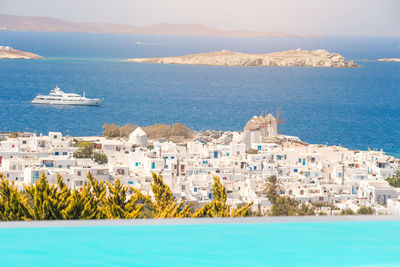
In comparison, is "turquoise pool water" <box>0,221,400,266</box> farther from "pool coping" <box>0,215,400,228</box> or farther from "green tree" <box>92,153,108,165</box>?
"green tree" <box>92,153,108,165</box>

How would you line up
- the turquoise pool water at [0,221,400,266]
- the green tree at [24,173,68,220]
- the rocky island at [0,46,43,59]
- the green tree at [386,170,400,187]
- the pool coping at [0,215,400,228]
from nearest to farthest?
the turquoise pool water at [0,221,400,266] → the pool coping at [0,215,400,228] → the green tree at [24,173,68,220] → the rocky island at [0,46,43,59] → the green tree at [386,170,400,187]

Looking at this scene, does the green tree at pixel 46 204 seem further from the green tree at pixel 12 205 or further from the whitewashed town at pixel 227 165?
the whitewashed town at pixel 227 165

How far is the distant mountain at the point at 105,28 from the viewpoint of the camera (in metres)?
4.95

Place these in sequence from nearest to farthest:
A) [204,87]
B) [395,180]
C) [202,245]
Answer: [202,245], [204,87], [395,180]

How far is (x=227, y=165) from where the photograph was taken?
5520 millimetres

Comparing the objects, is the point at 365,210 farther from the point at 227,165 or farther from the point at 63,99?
the point at 63,99

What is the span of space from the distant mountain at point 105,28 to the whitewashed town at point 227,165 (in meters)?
0.70

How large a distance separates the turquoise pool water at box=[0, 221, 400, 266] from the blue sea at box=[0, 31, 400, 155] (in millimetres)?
1690

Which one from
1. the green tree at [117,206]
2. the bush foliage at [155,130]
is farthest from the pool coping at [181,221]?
the bush foliage at [155,130]

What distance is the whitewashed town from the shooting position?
5.09 m

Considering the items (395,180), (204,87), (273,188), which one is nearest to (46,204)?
(204,87)

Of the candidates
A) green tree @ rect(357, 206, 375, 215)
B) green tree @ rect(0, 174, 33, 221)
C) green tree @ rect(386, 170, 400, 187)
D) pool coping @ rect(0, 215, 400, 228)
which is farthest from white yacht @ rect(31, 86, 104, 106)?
green tree @ rect(386, 170, 400, 187)

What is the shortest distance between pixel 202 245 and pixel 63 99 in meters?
2.18

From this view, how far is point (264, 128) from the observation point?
526 centimetres
